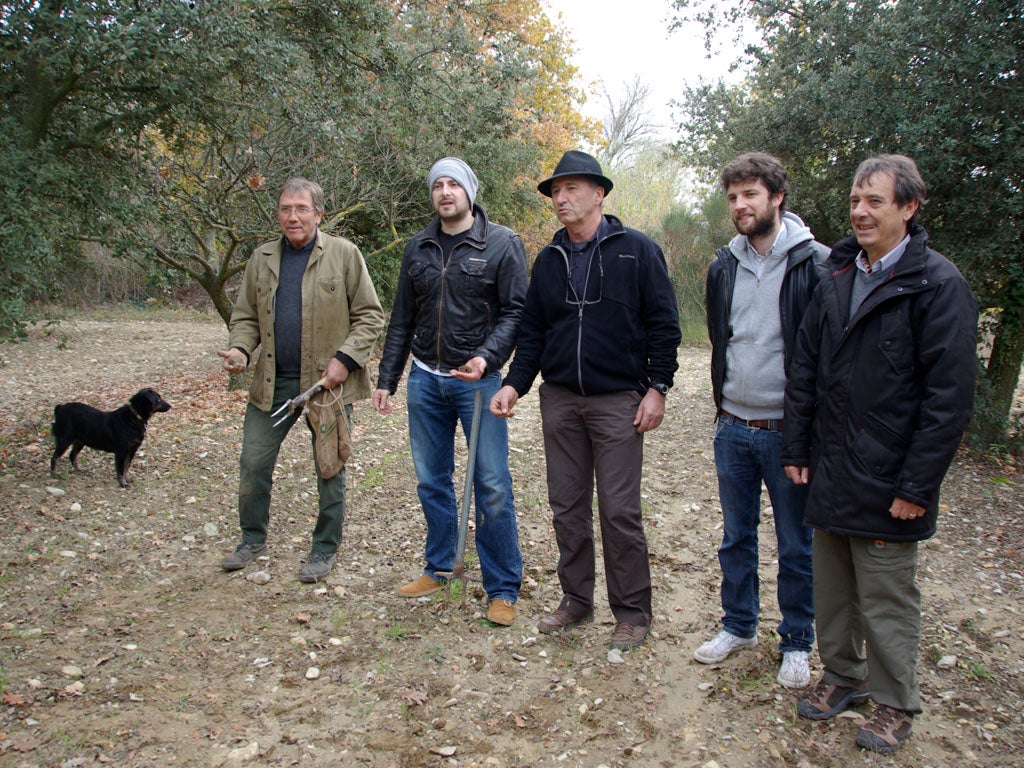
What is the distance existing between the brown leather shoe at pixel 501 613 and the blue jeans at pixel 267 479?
4.14ft

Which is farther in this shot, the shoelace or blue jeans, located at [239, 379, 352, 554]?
blue jeans, located at [239, 379, 352, 554]

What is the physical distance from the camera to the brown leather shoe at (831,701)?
10.8ft

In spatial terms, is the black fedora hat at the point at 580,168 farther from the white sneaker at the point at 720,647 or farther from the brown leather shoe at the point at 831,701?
the brown leather shoe at the point at 831,701

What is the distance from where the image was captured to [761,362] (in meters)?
→ 3.53

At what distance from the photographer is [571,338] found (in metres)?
3.80

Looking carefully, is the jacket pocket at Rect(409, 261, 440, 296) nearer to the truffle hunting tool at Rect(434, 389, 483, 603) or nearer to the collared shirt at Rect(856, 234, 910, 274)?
the truffle hunting tool at Rect(434, 389, 483, 603)

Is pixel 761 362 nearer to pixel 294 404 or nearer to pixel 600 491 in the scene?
pixel 600 491

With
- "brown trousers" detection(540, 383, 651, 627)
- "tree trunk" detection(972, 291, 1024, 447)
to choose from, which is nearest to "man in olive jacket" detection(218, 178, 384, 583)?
"brown trousers" detection(540, 383, 651, 627)

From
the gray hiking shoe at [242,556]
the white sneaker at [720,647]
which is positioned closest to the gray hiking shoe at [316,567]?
the gray hiking shoe at [242,556]

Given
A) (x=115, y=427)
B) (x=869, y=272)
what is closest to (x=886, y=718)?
(x=869, y=272)

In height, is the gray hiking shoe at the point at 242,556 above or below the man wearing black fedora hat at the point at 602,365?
below

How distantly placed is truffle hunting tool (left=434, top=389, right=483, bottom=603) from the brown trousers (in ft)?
1.23

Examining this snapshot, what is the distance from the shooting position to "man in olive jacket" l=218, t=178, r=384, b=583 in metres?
A: 4.66

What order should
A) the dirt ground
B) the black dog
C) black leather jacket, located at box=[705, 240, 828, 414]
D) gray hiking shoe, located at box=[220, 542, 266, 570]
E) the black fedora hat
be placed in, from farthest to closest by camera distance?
1. the black dog
2. gray hiking shoe, located at box=[220, 542, 266, 570]
3. the black fedora hat
4. black leather jacket, located at box=[705, 240, 828, 414]
5. the dirt ground
